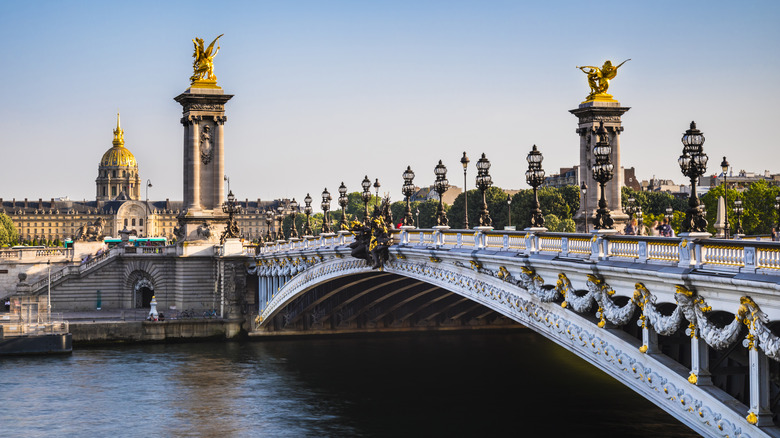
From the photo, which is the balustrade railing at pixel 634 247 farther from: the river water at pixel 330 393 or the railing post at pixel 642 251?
the river water at pixel 330 393

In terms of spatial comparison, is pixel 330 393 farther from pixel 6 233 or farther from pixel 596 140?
pixel 6 233

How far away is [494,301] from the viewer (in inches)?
1118

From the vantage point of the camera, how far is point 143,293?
7031cm

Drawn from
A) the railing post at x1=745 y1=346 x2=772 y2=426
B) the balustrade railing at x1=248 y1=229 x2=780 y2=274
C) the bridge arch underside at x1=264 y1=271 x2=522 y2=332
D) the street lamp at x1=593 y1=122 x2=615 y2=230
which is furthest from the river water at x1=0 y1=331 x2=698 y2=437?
the railing post at x1=745 y1=346 x2=772 y2=426

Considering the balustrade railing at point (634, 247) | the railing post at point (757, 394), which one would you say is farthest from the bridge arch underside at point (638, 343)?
the balustrade railing at point (634, 247)

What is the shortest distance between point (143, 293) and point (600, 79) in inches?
1222

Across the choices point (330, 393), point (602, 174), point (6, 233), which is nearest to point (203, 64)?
point (330, 393)

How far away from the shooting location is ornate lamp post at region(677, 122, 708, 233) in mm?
18312

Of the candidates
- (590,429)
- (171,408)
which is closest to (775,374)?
(590,429)

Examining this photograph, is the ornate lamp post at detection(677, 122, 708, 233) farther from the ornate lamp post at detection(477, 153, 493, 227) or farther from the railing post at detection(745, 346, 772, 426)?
the ornate lamp post at detection(477, 153, 493, 227)

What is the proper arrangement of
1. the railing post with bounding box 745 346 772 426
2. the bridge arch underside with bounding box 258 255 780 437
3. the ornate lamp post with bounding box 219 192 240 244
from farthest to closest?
1. the ornate lamp post with bounding box 219 192 240 244
2. the bridge arch underside with bounding box 258 255 780 437
3. the railing post with bounding box 745 346 772 426

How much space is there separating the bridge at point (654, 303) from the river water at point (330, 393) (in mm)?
5676

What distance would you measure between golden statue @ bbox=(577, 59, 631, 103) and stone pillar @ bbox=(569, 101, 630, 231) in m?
0.47

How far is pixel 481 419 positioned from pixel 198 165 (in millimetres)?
38424
